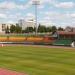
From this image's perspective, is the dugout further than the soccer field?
Yes

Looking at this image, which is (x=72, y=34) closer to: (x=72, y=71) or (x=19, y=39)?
(x=19, y=39)

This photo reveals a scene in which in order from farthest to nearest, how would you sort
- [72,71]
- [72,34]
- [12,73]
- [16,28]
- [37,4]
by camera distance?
[16,28]
[37,4]
[72,34]
[72,71]
[12,73]

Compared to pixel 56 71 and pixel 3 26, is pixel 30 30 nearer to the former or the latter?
pixel 3 26

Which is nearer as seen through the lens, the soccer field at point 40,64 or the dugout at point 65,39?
the soccer field at point 40,64

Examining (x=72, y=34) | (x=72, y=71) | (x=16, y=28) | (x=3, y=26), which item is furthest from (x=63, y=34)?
(x=3, y=26)

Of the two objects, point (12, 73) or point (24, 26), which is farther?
point (24, 26)

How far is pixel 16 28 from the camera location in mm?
169250

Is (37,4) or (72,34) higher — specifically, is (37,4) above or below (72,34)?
above

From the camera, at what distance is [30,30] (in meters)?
173

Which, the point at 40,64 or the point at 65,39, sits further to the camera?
the point at 65,39

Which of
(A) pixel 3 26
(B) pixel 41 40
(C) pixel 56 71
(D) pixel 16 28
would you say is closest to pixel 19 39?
(B) pixel 41 40

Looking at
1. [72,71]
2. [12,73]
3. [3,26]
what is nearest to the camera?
[12,73]

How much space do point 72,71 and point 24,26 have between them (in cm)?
18250

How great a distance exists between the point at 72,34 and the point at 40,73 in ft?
156
